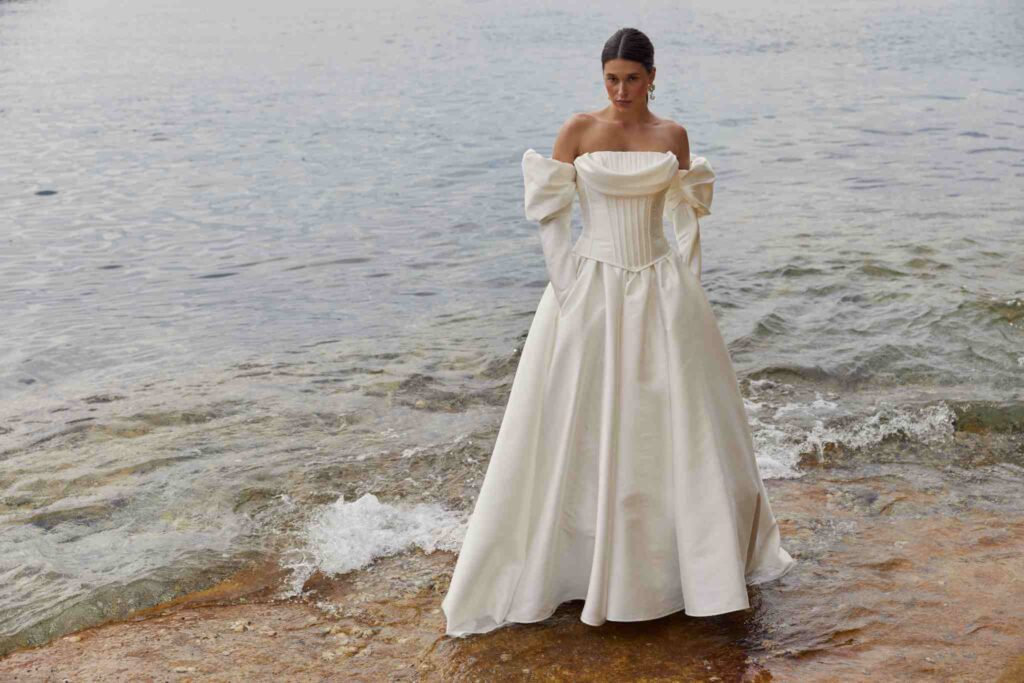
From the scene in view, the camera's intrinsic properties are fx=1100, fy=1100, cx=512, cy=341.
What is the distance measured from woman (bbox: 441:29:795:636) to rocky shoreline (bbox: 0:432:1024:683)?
0.71ft

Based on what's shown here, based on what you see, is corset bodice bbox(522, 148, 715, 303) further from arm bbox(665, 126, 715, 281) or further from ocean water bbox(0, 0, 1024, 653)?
ocean water bbox(0, 0, 1024, 653)

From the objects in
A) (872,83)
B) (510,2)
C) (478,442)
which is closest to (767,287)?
(478,442)

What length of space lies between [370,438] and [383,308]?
137 inches

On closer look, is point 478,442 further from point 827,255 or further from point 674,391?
point 827,255

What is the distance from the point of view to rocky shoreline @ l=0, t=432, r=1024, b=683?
4.38 metres

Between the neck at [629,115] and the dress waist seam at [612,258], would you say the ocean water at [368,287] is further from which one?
the neck at [629,115]

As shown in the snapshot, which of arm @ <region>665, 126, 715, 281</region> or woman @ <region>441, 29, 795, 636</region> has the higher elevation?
arm @ <region>665, 126, 715, 281</region>

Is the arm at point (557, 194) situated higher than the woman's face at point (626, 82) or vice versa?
the woman's face at point (626, 82)

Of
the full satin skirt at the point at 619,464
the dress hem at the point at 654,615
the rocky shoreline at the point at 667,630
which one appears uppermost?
the full satin skirt at the point at 619,464

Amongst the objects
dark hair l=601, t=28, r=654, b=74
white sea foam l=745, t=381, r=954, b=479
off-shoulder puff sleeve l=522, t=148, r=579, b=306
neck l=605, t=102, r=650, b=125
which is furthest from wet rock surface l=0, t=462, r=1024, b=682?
dark hair l=601, t=28, r=654, b=74

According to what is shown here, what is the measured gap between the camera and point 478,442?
23.9 ft

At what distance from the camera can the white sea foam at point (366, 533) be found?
556 centimetres

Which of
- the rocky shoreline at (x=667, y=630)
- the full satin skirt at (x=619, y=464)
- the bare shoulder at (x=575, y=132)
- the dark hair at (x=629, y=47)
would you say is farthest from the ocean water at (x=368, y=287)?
the dark hair at (x=629, y=47)

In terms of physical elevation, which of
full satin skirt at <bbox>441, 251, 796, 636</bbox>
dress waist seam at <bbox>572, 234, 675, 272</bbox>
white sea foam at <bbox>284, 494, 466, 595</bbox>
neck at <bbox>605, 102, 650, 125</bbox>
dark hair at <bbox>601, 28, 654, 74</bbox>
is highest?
dark hair at <bbox>601, 28, 654, 74</bbox>
